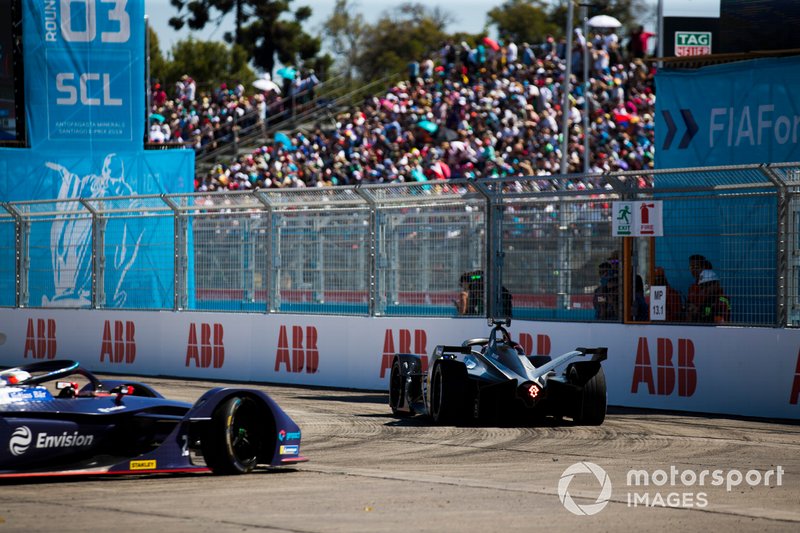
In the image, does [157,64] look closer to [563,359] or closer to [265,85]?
[265,85]

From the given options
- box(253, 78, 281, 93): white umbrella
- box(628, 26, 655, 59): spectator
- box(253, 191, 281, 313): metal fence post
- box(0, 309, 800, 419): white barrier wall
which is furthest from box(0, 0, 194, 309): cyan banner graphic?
box(628, 26, 655, 59): spectator

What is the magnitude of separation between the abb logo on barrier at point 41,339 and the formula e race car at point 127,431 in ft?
42.0

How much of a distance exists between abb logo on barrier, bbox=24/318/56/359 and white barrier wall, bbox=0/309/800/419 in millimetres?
16

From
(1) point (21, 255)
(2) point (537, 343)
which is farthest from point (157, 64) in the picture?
(2) point (537, 343)

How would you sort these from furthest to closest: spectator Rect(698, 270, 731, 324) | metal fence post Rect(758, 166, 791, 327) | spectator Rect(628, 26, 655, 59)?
spectator Rect(628, 26, 655, 59) < spectator Rect(698, 270, 731, 324) < metal fence post Rect(758, 166, 791, 327)

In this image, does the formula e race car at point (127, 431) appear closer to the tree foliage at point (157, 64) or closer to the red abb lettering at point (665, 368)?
the red abb lettering at point (665, 368)

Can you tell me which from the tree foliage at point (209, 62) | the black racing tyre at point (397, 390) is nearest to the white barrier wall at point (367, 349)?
the black racing tyre at point (397, 390)

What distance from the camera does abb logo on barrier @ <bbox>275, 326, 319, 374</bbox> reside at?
17.9 meters

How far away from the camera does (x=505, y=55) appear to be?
39.4 meters

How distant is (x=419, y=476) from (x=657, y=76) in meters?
12.4

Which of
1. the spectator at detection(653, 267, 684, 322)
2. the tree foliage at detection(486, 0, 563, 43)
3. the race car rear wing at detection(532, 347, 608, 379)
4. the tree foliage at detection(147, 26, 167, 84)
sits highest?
the tree foliage at detection(486, 0, 563, 43)

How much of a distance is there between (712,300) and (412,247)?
14.1ft

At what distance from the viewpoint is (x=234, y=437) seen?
864 centimetres

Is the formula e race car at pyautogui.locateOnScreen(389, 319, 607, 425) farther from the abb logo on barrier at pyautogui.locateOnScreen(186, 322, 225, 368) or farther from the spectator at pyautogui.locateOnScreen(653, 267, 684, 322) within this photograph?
the abb logo on barrier at pyautogui.locateOnScreen(186, 322, 225, 368)
